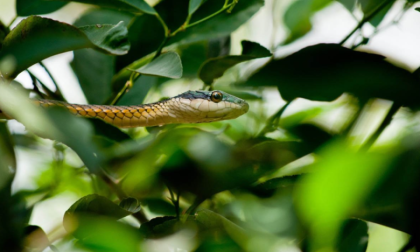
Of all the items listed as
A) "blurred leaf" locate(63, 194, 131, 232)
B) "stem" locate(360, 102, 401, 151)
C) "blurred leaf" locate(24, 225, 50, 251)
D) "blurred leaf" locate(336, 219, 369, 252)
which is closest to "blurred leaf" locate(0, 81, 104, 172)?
"blurred leaf" locate(63, 194, 131, 232)

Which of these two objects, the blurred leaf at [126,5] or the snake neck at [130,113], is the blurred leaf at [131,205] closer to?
the snake neck at [130,113]

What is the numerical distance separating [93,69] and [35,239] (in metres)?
0.63

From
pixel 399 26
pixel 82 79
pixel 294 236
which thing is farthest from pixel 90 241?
pixel 399 26

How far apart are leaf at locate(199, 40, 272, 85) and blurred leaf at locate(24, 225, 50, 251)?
0.58 m

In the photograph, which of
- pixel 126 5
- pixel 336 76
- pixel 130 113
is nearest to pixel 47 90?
pixel 130 113

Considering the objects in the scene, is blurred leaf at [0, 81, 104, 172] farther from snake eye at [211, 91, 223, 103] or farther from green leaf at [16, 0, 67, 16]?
snake eye at [211, 91, 223, 103]

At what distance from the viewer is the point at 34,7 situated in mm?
1236

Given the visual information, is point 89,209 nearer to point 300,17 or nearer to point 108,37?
point 108,37

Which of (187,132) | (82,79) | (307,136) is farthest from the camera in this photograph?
(82,79)

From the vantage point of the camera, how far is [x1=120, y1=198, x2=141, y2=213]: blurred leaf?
2.60 ft

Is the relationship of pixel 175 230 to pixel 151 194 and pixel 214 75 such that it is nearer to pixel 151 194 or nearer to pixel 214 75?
pixel 151 194

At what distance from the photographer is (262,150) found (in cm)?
78

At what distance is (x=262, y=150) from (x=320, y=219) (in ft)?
1.32

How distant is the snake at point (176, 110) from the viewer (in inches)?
50.3
